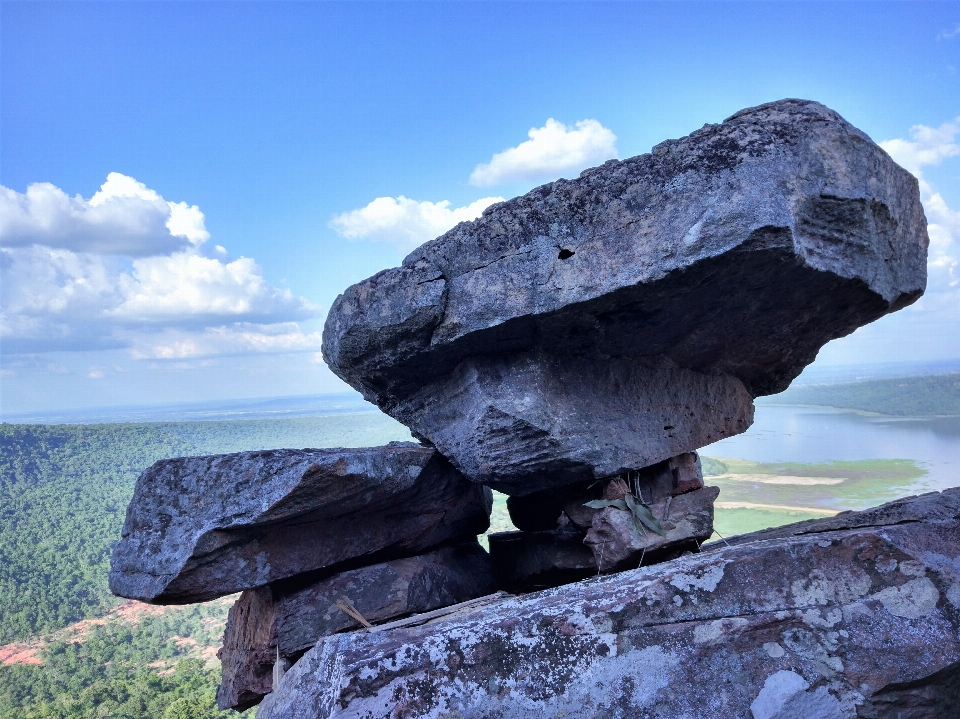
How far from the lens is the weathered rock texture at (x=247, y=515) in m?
5.43

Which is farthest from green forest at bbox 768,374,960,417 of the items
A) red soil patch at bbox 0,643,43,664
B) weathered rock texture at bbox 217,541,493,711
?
red soil patch at bbox 0,643,43,664

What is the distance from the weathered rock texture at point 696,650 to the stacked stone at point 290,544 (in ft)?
5.93

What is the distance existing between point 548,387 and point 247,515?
2697 millimetres

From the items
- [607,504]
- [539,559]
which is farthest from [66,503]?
[607,504]

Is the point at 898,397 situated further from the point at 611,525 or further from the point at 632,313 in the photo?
the point at 632,313

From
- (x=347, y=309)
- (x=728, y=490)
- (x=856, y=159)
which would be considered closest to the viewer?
(x=856, y=159)

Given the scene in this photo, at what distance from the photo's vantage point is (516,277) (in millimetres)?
4926

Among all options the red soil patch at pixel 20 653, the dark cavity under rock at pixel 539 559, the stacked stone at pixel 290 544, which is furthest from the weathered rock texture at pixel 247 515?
the red soil patch at pixel 20 653

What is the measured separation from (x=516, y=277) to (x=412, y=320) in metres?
0.97

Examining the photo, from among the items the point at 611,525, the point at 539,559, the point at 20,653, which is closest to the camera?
the point at 611,525

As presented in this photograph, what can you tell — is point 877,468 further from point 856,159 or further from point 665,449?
point 856,159

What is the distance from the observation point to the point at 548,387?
5.44 m

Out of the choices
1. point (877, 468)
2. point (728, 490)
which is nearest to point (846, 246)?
point (728, 490)

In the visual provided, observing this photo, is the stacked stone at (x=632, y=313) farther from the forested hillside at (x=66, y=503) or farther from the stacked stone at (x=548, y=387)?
the forested hillside at (x=66, y=503)
